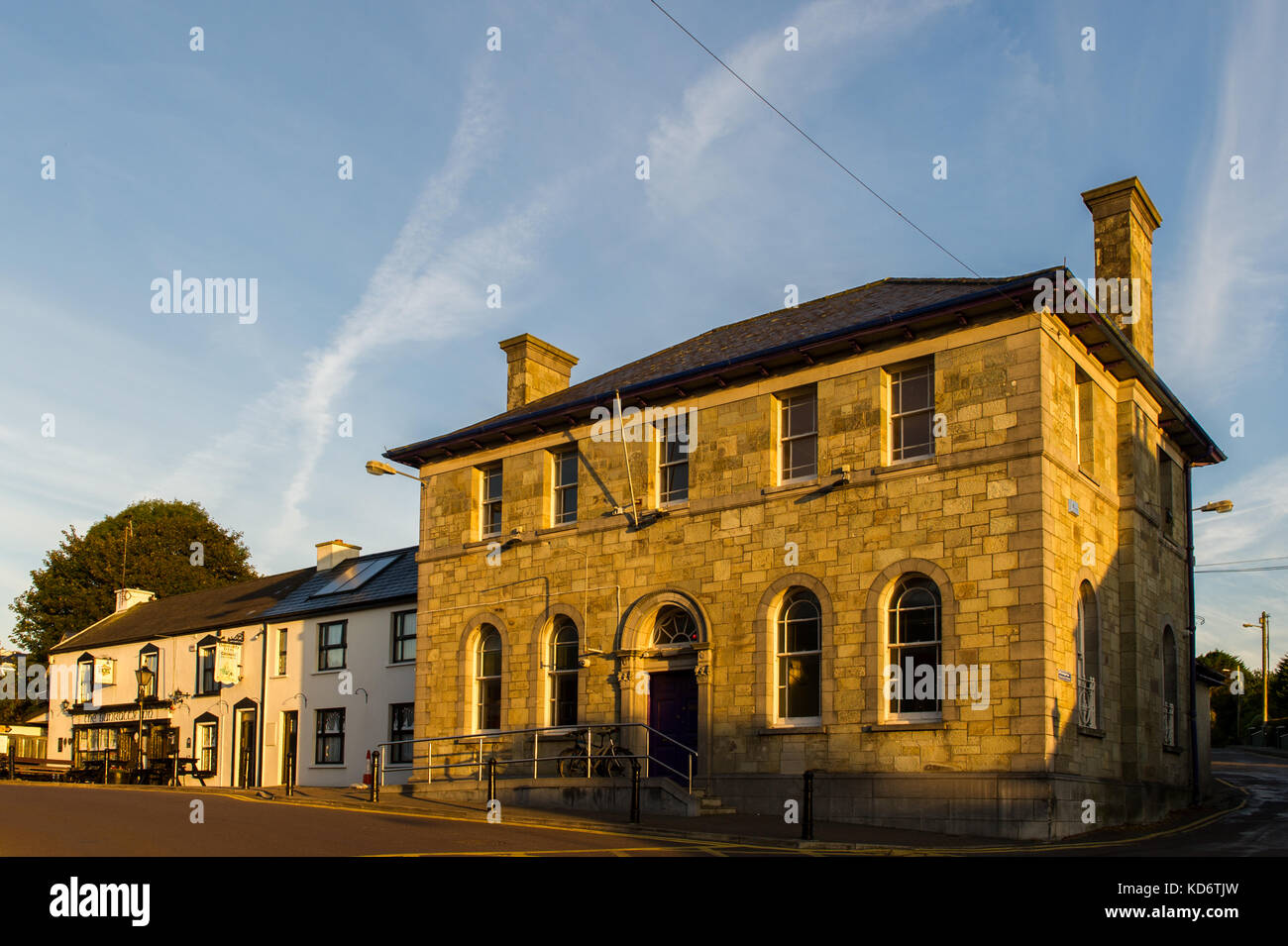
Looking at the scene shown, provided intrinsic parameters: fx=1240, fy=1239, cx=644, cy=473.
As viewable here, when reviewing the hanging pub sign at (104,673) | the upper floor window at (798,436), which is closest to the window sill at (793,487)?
the upper floor window at (798,436)

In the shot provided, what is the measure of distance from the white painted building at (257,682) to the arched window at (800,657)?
12.4 metres

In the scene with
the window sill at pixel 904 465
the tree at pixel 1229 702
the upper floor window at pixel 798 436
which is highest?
the upper floor window at pixel 798 436

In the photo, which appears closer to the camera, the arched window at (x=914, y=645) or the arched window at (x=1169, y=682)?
the arched window at (x=914, y=645)

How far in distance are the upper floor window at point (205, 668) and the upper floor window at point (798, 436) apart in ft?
71.2

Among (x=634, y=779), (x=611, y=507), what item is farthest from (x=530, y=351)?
(x=634, y=779)

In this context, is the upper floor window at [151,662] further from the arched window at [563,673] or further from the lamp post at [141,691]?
the arched window at [563,673]

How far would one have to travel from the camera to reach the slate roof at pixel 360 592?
32.3 meters

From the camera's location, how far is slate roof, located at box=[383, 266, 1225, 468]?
1997 cm

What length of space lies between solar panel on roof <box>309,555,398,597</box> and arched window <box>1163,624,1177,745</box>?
20679 millimetres

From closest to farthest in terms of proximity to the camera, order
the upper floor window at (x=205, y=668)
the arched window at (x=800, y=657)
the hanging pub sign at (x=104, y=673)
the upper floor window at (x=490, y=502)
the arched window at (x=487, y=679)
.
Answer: the arched window at (x=800, y=657), the arched window at (x=487, y=679), the upper floor window at (x=490, y=502), the upper floor window at (x=205, y=668), the hanging pub sign at (x=104, y=673)

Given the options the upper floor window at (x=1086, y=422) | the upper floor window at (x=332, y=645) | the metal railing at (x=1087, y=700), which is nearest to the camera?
the metal railing at (x=1087, y=700)

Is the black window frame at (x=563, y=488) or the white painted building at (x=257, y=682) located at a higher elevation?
the black window frame at (x=563, y=488)

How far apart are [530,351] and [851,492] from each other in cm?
1204
